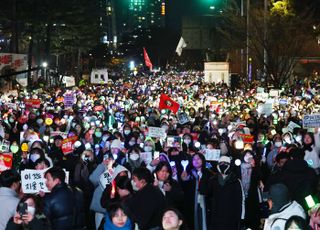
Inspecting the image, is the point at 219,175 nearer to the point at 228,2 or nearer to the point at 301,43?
the point at 301,43

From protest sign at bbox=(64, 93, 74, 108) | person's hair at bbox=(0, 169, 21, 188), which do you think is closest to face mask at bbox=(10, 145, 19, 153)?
person's hair at bbox=(0, 169, 21, 188)

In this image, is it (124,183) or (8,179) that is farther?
(124,183)

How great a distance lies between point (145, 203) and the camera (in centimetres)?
788

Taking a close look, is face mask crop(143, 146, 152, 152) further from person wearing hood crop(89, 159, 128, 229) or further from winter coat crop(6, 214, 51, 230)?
winter coat crop(6, 214, 51, 230)

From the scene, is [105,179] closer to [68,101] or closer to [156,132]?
[156,132]

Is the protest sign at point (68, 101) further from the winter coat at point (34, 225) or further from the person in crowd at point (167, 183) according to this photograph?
the winter coat at point (34, 225)

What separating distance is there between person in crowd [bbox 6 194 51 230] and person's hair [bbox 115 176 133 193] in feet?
5.12

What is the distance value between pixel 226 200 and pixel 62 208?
264 centimetres

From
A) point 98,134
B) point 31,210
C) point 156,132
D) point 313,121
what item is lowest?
point 98,134

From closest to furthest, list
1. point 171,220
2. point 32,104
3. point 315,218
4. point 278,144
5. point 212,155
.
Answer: point 171,220 < point 315,218 < point 212,155 < point 278,144 < point 32,104

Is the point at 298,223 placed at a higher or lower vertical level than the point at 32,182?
higher

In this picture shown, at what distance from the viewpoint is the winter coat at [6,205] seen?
773cm

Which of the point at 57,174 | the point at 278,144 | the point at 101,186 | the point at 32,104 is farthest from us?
the point at 32,104

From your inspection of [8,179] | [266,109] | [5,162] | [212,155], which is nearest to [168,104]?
[266,109]
